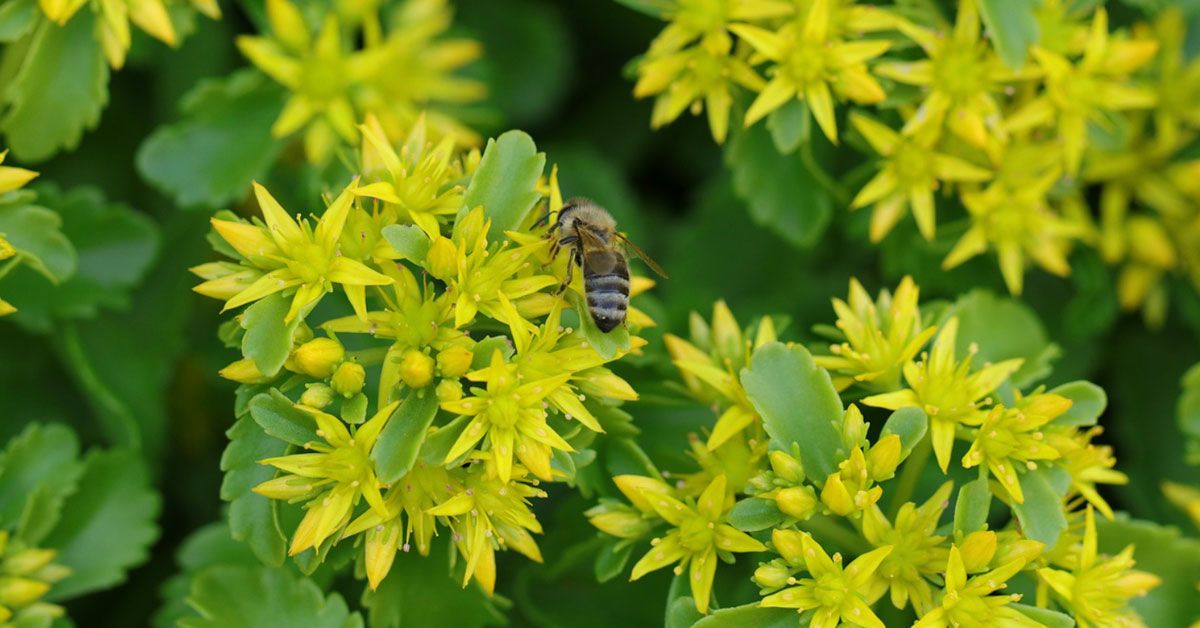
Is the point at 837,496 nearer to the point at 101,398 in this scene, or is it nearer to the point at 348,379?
the point at 348,379

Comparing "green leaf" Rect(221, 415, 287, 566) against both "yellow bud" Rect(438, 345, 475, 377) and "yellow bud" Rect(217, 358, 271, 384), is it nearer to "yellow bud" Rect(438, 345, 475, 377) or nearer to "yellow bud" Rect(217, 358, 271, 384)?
"yellow bud" Rect(217, 358, 271, 384)

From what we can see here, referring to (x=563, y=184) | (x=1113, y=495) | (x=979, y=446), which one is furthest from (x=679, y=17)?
(x=1113, y=495)

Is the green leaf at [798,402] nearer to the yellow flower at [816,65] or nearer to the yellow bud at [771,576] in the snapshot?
the yellow bud at [771,576]

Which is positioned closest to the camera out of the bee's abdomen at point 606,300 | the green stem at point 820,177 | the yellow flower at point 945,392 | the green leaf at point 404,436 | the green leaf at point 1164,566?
the green leaf at point 404,436

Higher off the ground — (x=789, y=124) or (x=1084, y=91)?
(x=1084, y=91)

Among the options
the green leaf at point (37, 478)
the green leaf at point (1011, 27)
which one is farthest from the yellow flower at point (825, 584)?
the green leaf at point (37, 478)

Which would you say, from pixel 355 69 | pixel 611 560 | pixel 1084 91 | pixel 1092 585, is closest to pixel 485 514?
pixel 611 560
